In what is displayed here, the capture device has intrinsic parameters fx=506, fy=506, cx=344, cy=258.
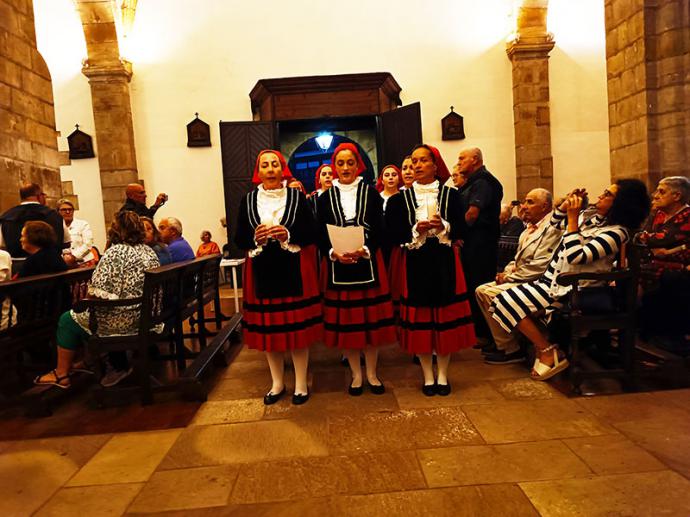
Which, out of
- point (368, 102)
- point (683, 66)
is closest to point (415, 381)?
point (683, 66)

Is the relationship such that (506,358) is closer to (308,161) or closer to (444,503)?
(444,503)

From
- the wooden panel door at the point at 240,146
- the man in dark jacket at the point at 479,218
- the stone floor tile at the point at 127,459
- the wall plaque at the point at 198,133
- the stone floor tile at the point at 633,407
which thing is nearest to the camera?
the stone floor tile at the point at 127,459

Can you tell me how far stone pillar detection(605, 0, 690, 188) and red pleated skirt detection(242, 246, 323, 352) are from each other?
459cm

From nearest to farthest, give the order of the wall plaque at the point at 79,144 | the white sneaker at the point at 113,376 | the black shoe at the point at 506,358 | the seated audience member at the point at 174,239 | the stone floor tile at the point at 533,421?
the stone floor tile at the point at 533,421 < the white sneaker at the point at 113,376 < the black shoe at the point at 506,358 < the seated audience member at the point at 174,239 < the wall plaque at the point at 79,144

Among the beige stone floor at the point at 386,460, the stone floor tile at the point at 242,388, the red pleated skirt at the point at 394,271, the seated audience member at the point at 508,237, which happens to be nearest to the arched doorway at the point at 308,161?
the seated audience member at the point at 508,237

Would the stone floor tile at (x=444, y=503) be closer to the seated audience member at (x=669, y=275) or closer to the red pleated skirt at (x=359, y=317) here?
the red pleated skirt at (x=359, y=317)

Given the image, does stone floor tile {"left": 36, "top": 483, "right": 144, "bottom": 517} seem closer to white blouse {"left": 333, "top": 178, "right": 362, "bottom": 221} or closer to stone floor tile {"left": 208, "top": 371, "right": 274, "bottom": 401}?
stone floor tile {"left": 208, "top": 371, "right": 274, "bottom": 401}

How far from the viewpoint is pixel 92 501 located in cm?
221

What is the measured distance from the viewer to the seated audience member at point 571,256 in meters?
3.24

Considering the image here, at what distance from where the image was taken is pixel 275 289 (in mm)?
3174

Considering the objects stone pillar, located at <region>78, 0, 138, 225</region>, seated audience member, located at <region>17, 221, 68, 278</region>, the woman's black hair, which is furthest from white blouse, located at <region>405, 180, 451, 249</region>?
stone pillar, located at <region>78, 0, 138, 225</region>

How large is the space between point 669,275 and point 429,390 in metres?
1.78

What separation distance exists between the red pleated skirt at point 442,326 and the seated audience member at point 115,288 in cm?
184

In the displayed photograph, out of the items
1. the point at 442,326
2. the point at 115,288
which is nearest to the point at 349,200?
the point at 442,326
